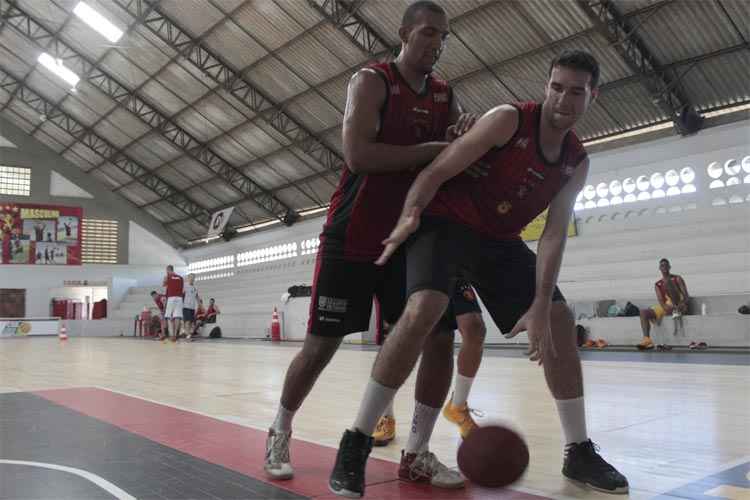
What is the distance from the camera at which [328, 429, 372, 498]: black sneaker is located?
2.05 metres

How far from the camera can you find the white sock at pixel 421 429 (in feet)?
7.89

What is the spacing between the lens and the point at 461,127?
2.32 m

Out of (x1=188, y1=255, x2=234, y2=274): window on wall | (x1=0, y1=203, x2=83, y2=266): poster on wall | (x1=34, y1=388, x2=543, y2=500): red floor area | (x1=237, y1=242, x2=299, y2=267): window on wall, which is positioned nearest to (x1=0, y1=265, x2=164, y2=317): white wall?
(x1=0, y1=203, x2=83, y2=266): poster on wall

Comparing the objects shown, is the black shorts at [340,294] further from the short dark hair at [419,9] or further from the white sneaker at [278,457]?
the short dark hair at [419,9]

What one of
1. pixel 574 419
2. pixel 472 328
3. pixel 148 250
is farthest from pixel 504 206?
pixel 148 250

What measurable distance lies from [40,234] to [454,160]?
28732mm

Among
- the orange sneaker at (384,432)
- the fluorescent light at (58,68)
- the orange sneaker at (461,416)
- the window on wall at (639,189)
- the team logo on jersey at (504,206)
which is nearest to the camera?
the team logo on jersey at (504,206)

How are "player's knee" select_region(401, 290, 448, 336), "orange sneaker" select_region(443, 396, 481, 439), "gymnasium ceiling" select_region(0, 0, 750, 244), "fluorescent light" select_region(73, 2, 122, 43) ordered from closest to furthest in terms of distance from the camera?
"player's knee" select_region(401, 290, 448, 336), "orange sneaker" select_region(443, 396, 481, 439), "gymnasium ceiling" select_region(0, 0, 750, 244), "fluorescent light" select_region(73, 2, 122, 43)

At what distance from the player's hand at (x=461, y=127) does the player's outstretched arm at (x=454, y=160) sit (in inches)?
4.2

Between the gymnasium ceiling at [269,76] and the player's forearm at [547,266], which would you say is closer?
the player's forearm at [547,266]

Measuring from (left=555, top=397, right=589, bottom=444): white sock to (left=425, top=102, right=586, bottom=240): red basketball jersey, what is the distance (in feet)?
2.18

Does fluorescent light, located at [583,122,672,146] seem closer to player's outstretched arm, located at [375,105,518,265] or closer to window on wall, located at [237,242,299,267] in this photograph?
window on wall, located at [237,242,299,267]

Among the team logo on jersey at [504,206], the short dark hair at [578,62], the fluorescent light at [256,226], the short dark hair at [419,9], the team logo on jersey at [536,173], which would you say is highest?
the fluorescent light at [256,226]

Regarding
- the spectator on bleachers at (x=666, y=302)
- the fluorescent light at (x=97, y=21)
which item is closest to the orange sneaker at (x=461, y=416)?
the spectator on bleachers at (x=666, y=302)
